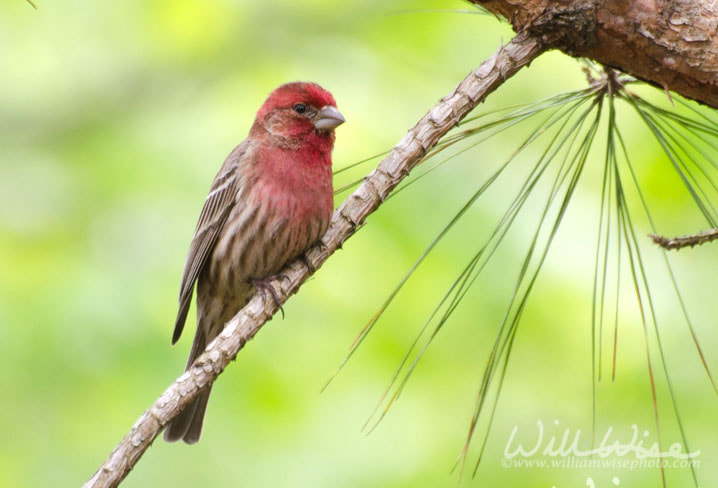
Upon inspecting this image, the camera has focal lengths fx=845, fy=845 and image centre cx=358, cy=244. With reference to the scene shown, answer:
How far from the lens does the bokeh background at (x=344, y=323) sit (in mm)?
4277

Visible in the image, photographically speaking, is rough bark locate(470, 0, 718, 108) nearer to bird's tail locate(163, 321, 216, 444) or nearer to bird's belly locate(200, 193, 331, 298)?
bird's belly locate(200, 193, 331, 298)

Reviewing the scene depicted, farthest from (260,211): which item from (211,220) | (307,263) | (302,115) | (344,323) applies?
(344,323)

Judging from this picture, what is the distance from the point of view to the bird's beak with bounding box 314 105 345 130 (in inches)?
164

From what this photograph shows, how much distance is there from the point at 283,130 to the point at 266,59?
5.19 ft

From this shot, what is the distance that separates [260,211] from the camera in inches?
164

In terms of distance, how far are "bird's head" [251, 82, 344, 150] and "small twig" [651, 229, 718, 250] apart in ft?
6.59

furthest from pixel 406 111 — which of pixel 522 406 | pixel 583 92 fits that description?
pixel 583 92

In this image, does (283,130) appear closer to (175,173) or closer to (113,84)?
(175,173)

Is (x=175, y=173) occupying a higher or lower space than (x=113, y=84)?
lower

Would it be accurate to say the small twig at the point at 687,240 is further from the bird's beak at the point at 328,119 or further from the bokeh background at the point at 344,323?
the bird's beak at the point at 328,119

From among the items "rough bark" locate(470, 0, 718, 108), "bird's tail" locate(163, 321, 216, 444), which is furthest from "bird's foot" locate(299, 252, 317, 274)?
"rough bark" locate(470, 0, 718, 108)

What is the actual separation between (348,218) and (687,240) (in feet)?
3.86

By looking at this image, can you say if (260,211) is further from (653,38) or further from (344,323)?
(653,38)

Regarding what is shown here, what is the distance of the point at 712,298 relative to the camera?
173 inches
